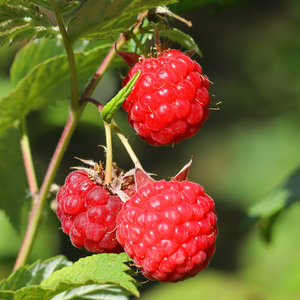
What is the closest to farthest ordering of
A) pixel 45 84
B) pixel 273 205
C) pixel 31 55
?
pixel 45 84
pixel 31 55
pixel 273 205

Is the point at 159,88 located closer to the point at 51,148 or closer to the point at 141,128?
the point at 141,128

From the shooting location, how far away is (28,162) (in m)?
1.45

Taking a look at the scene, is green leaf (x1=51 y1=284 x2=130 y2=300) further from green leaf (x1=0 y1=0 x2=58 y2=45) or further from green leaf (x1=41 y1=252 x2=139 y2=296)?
green leaf (x1=0 y1=0 x2=58 y2=45)

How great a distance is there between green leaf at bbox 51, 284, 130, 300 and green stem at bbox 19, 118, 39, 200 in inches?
14.7

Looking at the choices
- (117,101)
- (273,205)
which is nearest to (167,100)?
(117,101)

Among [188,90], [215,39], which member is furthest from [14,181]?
[215,39]

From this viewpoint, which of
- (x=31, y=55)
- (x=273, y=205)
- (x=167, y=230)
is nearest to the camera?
(x=167, y=230)

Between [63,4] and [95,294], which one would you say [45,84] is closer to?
[63,4]

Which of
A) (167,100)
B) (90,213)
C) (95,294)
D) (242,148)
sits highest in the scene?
(167,100)

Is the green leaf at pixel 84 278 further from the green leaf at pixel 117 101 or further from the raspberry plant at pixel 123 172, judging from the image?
the green leaf at pixel 117 101

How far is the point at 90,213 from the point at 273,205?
100 cm

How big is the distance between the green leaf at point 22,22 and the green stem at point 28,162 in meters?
0.52

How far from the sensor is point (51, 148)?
2580 mm

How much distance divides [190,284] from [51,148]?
199 centimetres
